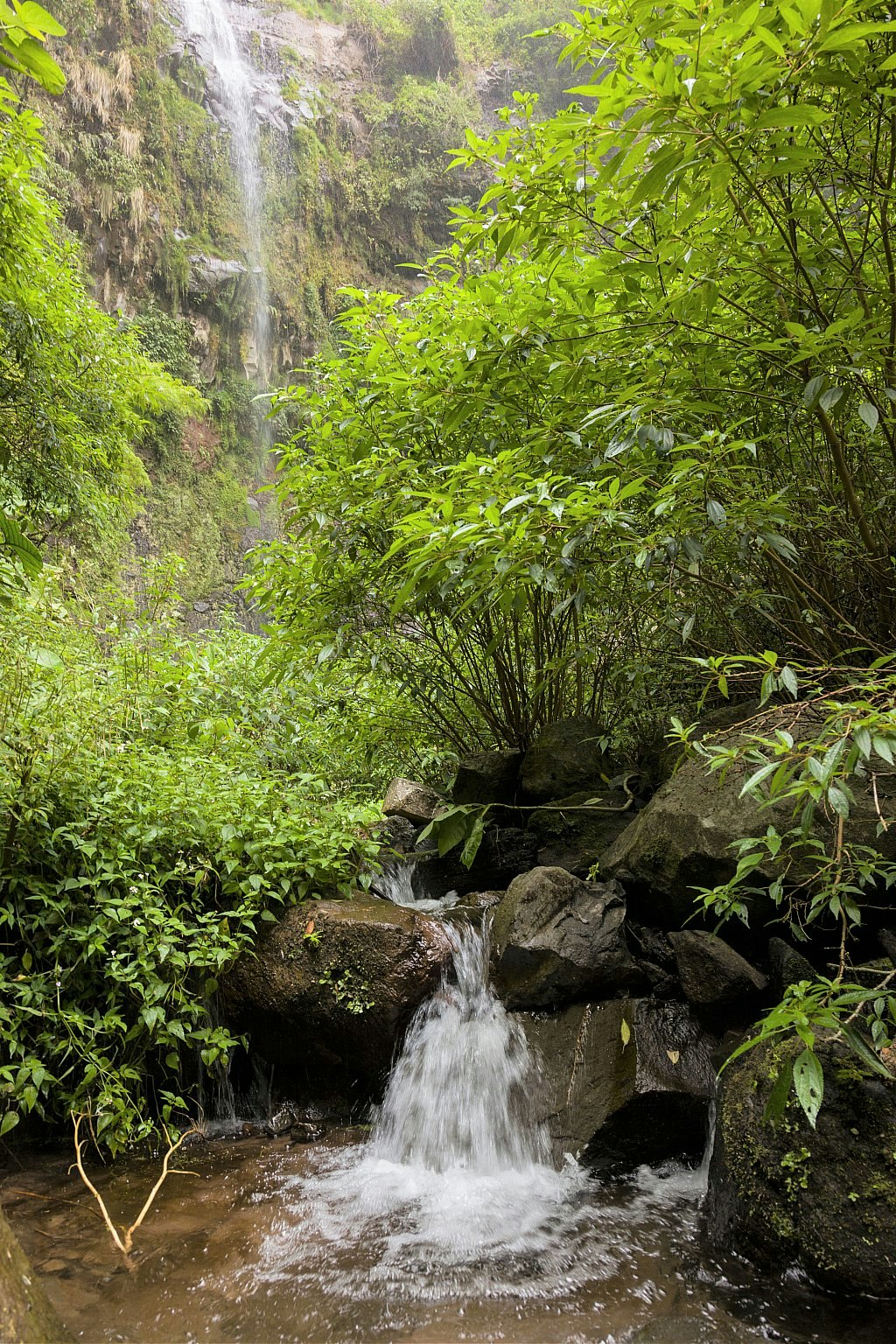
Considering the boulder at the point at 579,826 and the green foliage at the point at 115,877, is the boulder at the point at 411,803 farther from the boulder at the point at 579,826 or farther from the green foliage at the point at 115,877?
the green foliage at the point at 115,877

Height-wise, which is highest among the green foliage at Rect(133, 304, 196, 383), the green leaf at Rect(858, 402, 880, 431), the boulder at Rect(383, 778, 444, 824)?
the green foliage at Rect(133, 304, 196, 383)

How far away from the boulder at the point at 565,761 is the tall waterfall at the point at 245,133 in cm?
1851

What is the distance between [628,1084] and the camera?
302cm

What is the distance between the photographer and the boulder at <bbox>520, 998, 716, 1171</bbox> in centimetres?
299

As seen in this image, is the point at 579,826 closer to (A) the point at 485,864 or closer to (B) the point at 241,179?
(A) the point at 485,864

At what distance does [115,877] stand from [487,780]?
2.57 meters

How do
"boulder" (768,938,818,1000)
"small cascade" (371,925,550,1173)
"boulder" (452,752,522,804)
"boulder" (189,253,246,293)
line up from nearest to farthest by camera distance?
"boulder" (768,938,818,1000) → "small cascade" (371,925,550,1173) → "boulder" (452,752,522,804) → "boulder" (189,253,246,293)

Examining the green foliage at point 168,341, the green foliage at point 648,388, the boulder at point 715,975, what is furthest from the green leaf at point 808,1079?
the green foliage at point 168,341

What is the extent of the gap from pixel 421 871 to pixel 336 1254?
2682mm

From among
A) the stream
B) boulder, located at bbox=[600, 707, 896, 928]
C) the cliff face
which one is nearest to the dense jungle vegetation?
boulder, located at bbox=[600, 707, 896, 928]

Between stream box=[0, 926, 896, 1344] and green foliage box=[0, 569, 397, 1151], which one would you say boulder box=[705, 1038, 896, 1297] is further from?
green foliage box=[0, 569, 397, 1151]

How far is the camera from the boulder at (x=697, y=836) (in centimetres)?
299

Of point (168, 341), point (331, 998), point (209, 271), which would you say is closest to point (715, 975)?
point (331, 998)

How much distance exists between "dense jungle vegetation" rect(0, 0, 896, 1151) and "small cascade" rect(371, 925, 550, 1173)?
0.86 metres
